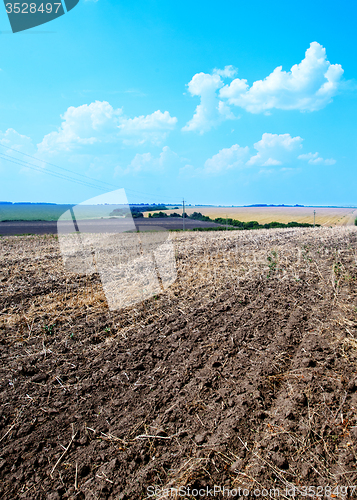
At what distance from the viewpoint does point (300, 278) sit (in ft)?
24.8

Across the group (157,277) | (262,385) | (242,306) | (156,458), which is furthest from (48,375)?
(157,277)

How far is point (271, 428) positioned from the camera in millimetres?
2842

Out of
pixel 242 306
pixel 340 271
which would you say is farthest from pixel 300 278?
pixel 242 306

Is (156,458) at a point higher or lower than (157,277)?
lower

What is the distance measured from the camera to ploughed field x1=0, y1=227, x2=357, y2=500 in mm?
2455

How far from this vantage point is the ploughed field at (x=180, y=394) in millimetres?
2455

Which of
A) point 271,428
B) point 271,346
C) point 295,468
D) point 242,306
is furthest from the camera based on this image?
point 242,306

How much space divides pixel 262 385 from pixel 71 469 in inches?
91.3

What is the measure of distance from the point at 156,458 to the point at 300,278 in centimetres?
629

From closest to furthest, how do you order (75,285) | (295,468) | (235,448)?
1. (295,468)
2. (235,448)
3. (75,285)

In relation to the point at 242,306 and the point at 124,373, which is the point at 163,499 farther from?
the point at 242,306

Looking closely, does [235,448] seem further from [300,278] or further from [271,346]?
[300,278]

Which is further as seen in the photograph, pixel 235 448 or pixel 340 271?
pixel 340 271

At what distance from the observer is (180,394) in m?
3.38
